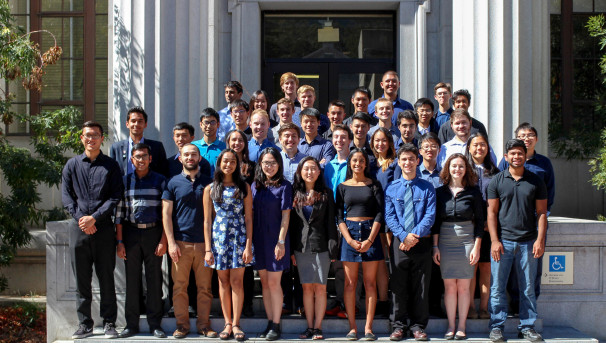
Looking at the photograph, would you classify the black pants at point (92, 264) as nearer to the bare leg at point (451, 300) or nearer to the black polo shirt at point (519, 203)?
the bare leg at point (451, 300)

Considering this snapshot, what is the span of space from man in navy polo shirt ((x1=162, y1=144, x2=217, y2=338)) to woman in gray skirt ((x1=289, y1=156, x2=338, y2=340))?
102 cm

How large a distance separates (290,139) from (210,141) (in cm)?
109

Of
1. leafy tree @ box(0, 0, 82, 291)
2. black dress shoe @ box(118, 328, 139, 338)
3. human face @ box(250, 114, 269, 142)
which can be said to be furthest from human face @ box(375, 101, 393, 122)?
leafy tree @ box(0, 0, 82, 291)

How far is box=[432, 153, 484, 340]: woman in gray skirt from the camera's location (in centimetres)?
710

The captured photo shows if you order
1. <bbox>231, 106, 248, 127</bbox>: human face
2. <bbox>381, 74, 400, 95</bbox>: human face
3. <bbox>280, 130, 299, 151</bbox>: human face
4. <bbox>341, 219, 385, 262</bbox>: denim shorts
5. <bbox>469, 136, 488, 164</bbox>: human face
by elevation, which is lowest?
<bbox>341, 219, 385, 262</bbox>: denim shorts

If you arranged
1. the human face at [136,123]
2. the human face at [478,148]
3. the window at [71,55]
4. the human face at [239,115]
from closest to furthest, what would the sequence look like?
the human face at [478,148] → the human face at [136,123] → the human face at [239,115] → the window at [71,55]

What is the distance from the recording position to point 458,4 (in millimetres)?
9820

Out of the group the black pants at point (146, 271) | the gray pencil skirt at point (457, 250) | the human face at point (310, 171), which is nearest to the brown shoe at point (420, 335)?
the gray pencil skirt at point (457, 250)

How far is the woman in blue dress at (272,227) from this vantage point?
7.13 m

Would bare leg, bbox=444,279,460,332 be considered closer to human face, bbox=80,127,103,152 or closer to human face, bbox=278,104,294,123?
human face, bbox=278,104,294,123

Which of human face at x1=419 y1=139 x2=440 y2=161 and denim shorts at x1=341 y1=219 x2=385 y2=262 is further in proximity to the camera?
human face at x1=419 y1=139 x2=440 y2=161

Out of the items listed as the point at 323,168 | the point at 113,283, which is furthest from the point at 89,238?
the point at 323,168

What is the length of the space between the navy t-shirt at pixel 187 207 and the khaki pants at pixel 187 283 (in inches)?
3.9

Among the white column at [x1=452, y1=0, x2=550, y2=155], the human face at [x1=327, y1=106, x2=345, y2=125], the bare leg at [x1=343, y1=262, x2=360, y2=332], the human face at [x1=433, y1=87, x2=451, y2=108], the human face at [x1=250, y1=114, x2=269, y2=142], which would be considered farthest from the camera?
the white column at [x1=452, y1=0, x2=550, y2=155]
